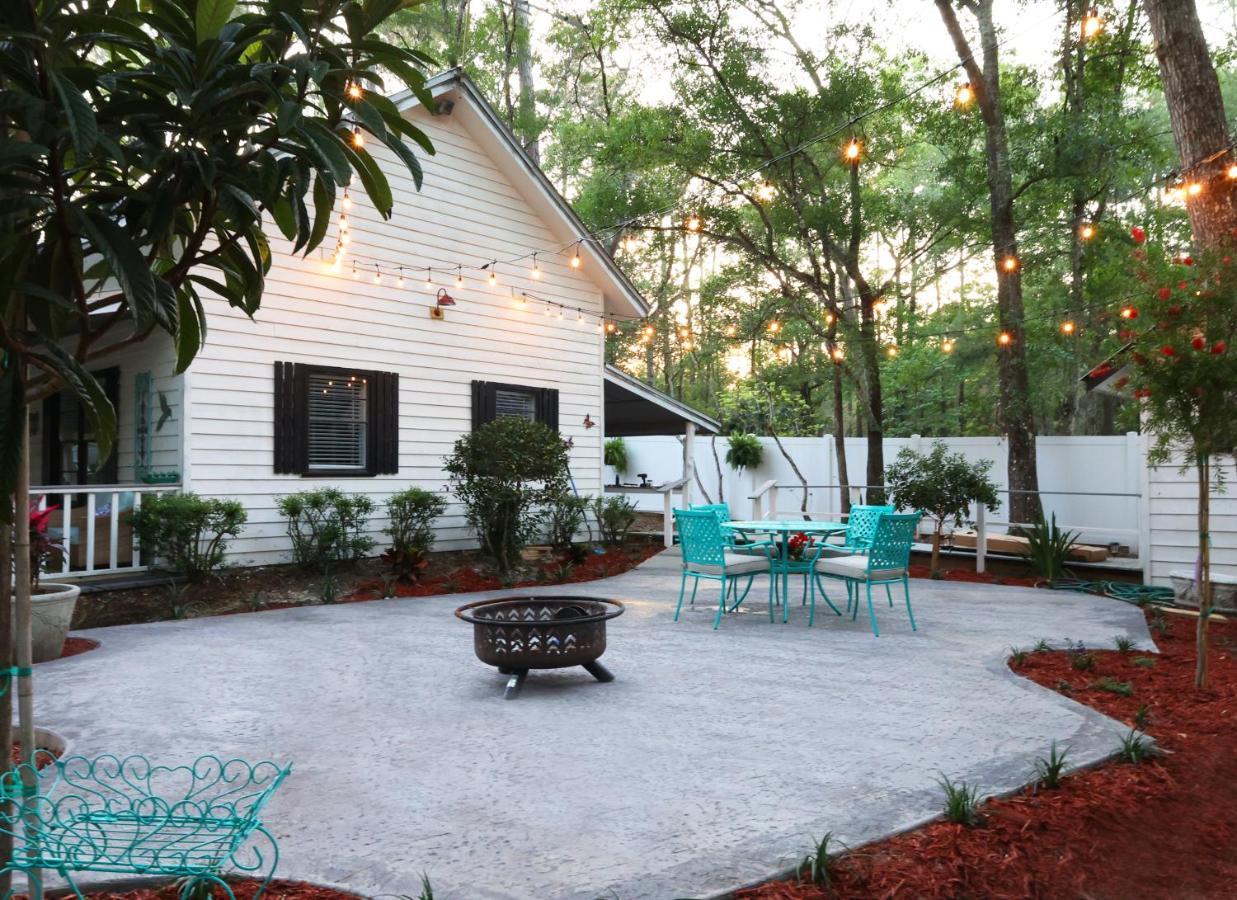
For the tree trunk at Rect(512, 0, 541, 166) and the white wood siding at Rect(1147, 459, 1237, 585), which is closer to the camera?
the white wood siding at Rect(1147, 459, 1237, 585)

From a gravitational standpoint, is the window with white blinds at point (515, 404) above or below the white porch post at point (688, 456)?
above

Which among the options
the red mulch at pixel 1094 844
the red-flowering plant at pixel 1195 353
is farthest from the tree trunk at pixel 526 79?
the red mulch at pixel 1094 844

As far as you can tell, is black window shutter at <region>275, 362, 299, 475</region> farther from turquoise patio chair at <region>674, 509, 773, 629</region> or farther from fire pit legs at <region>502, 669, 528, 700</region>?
fire pit legs at <region>502, 669, 528, 700</region>

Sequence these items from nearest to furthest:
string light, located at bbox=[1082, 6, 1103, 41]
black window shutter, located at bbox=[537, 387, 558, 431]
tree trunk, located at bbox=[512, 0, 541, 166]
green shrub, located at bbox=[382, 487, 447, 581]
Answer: green shrub, located at bbox=[382, 487, 447, 581]
string light, located at bbox=[1082, 6, 1103, 41]
black window shutter, located at bbox=[537, 387, 558, 431]
tree trunk, located at bbox=[512, 0, 541, 166]

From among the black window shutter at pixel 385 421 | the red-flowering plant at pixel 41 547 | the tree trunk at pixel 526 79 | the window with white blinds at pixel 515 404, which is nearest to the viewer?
the red-flowering plant at pixel 41 547

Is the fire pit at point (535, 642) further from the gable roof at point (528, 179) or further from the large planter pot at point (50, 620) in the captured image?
the gable roof at point (528, 179)

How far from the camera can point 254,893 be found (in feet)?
8.53

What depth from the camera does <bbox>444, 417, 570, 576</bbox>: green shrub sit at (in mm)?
9513

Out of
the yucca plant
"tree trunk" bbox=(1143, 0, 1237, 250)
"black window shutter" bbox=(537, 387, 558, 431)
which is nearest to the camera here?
"tree trunk" bbox=(1143, 0, 1237, 250)

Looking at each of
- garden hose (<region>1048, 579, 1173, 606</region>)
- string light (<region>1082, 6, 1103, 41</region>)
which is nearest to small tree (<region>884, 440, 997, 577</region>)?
garden hose (<region>1048, 579, 1173, 606</region>)

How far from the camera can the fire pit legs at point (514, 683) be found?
189 inches

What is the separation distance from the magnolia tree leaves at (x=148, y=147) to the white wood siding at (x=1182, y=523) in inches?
345

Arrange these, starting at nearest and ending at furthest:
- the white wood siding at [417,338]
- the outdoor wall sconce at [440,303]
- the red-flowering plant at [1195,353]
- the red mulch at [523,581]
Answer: the red-flowering plant at [1195,353], the white wood siding at [417,338], the red mulch at [523,581], the outdoor wall sconce at [440,303]

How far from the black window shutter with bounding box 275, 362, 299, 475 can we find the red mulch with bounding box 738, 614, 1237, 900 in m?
7.48
